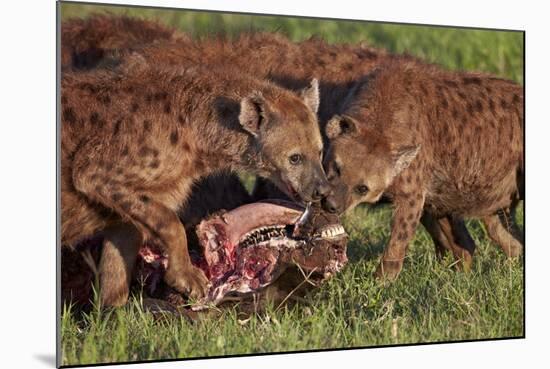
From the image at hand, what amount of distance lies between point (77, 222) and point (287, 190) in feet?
3.44

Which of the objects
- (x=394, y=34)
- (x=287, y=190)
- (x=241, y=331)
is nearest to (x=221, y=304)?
(x=241, y=331)

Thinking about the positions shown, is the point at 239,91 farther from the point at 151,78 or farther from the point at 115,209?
the point at 115,209

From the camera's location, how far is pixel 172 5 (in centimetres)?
627

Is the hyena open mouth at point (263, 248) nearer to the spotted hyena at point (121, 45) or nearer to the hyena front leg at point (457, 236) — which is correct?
the spotted hyena at point (121, 45)

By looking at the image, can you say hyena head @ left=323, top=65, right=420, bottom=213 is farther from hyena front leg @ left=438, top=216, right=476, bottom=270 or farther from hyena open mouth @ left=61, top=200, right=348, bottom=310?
hyena front leg @ left=438, top=216, right=476, bottom=270

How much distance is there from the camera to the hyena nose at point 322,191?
6.17 metres

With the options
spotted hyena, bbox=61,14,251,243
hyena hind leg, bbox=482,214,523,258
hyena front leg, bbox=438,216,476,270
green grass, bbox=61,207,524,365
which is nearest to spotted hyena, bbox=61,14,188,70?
spotted hyena, bbox=61,14,251,243

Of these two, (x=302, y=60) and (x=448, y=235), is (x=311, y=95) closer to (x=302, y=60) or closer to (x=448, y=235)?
(x=302, y=60)

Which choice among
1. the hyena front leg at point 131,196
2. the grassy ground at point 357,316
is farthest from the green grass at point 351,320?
the hyena front leg at point 131,196

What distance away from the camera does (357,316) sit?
653 centimetres

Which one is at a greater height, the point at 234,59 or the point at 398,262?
the point at 234,59

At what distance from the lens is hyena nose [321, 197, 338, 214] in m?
6.34

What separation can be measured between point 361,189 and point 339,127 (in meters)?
0.36

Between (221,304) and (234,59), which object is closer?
(221,304)
